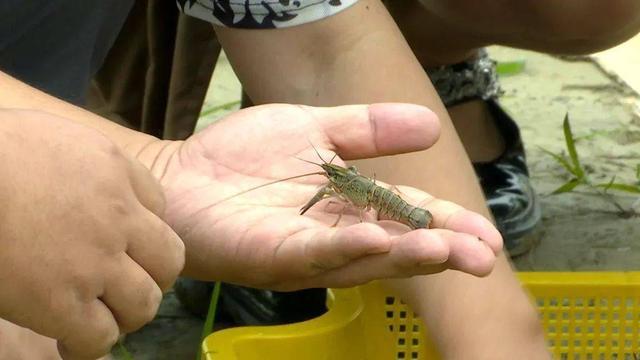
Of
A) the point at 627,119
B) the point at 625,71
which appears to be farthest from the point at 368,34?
the point at 625,71

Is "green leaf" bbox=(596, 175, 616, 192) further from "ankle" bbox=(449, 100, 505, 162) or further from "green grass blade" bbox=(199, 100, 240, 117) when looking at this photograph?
"green grass blade" bbox=(199, 100, 240, 117)

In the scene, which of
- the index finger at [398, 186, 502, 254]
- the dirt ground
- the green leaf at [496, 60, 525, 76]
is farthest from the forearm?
the green leaf at [496, 60, 525, 76]

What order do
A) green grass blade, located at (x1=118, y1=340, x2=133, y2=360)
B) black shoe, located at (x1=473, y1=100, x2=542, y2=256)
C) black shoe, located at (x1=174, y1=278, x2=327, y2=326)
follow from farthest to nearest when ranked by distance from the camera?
black shoe, located at (x1=473, y1=100, x2=542, y2=256) < black shoe, located at (x1=174, y1=278, x2=327, y2=326) < green grass blade, located at (x1=118, y1=340, x2=133, y2=360)

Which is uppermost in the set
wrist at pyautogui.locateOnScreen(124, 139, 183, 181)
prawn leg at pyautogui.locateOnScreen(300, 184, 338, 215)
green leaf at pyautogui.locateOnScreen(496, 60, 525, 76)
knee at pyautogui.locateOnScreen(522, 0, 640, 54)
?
wrist at pyautogui.locateOnScreen(124, 139, 183, 181)

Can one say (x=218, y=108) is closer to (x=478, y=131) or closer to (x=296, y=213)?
(x=478, y=131)

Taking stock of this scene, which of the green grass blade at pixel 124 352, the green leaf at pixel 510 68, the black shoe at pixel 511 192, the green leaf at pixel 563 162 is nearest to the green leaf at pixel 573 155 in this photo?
the green leaf at pixel 563 162

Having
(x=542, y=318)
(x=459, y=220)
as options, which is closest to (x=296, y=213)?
(x=459, y=220)
